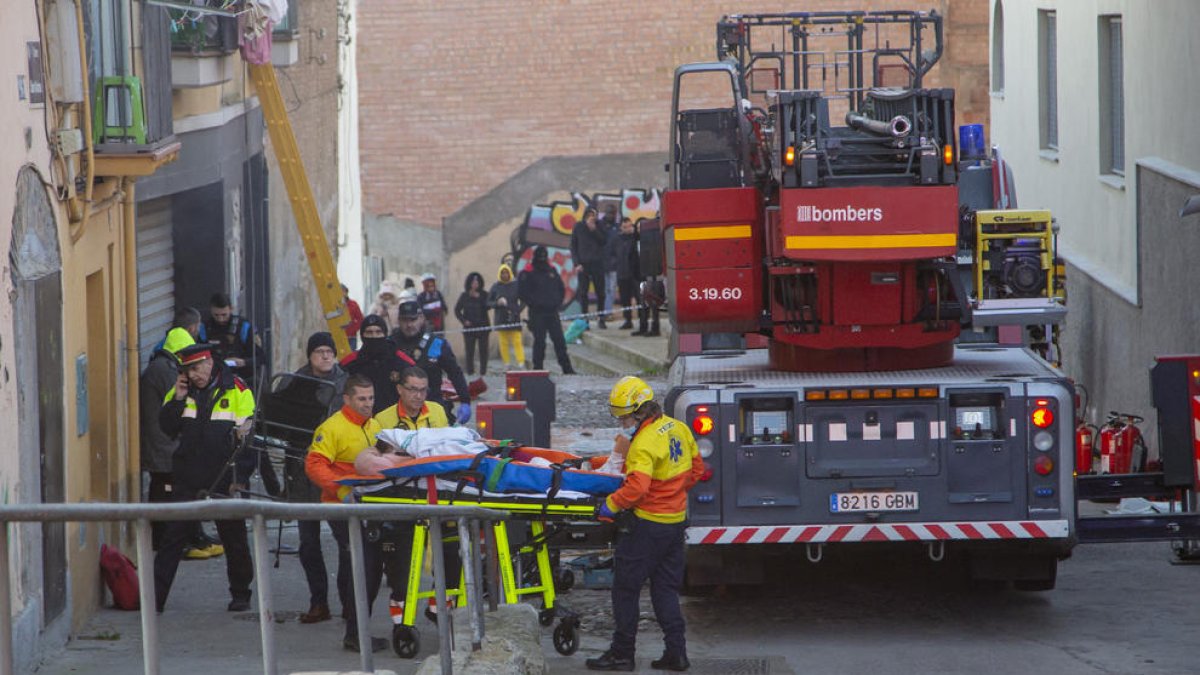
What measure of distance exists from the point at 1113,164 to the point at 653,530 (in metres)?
12.1

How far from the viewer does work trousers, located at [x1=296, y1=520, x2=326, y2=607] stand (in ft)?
37.7

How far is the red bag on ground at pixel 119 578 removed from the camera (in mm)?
11984

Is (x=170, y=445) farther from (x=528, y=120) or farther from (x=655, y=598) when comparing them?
(x=528, y=120)

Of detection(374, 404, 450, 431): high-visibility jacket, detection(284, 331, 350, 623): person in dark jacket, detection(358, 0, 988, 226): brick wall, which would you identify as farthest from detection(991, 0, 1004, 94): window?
detection(374, 404, 450, 431): high-visibility jacket

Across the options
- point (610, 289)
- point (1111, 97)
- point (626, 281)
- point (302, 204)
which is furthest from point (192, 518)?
point (610, 289)

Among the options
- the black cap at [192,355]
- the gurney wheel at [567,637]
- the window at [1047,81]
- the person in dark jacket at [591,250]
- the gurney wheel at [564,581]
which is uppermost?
the window at [1047,81]

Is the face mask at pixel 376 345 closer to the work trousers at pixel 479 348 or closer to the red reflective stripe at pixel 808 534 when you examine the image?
the red reflective stripe at pixel 808 534

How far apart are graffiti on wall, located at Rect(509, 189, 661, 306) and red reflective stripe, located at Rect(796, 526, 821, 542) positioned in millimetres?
25074

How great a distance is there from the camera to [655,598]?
10.5 meters

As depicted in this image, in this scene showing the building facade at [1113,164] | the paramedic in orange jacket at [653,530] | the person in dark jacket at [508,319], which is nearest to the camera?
the paramedic in orange jacket at [653,530]

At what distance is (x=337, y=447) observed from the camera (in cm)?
1103

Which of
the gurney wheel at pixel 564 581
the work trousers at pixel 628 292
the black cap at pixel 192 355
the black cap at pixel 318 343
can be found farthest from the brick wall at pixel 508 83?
the black cap at pixel 192 355

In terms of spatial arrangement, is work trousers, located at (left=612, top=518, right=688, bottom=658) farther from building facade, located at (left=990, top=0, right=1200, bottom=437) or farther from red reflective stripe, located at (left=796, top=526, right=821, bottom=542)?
building facade, located at (left=990, top=0, right=1200, bottom=437)

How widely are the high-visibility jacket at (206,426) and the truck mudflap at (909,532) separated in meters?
3.14
